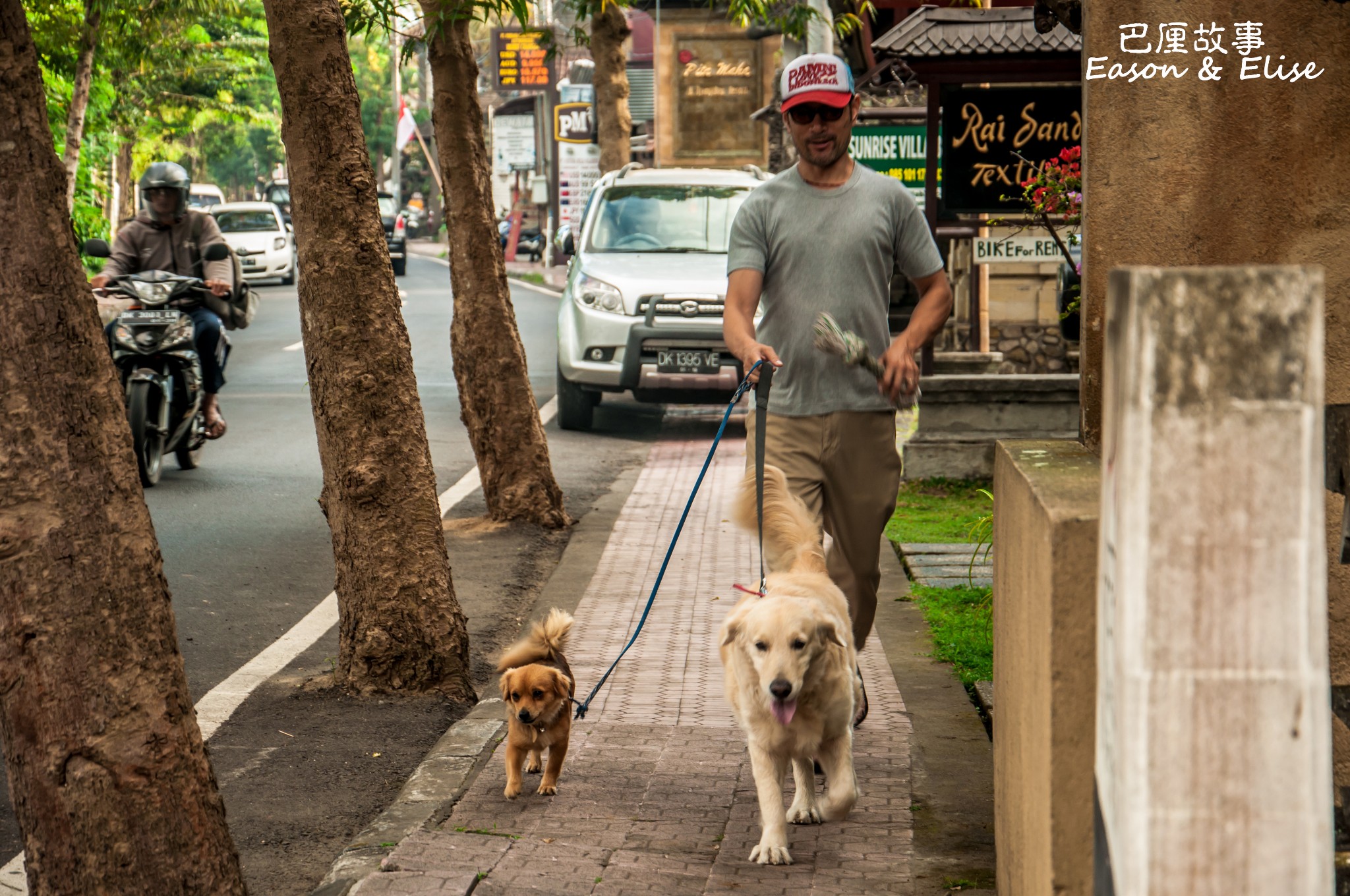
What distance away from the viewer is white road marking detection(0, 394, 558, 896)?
14.0 ft

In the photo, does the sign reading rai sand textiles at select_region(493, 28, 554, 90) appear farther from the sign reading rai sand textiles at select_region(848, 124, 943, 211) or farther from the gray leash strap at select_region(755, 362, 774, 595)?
the gray leash strap at select_region(755, 362, 774, 595)

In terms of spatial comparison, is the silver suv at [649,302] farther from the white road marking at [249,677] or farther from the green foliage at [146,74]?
the white road marking at [249,677]

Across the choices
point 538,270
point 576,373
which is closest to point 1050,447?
point 576,373

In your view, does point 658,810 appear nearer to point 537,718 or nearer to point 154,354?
point 537,718

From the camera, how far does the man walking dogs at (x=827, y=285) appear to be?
491 centimetres

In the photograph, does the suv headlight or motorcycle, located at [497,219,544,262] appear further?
motorcycle, located at [497,219,544,262]

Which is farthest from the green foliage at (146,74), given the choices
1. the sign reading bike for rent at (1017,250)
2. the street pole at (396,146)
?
the street pole at (396,146)

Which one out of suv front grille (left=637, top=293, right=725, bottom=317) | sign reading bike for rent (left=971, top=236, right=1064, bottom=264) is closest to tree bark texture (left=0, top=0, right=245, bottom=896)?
sign reading bike for rent (left=971, top=236, right=1064, bottom=264)

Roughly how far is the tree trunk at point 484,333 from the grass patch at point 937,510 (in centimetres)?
216

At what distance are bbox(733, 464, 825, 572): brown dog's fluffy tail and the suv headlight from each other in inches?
350

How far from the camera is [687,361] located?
1336cm

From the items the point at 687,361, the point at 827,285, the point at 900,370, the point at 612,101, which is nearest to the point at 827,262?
the point at 827,285

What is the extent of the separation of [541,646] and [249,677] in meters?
1.81

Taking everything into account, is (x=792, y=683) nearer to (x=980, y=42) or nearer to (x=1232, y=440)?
(x=1232, y=440)
